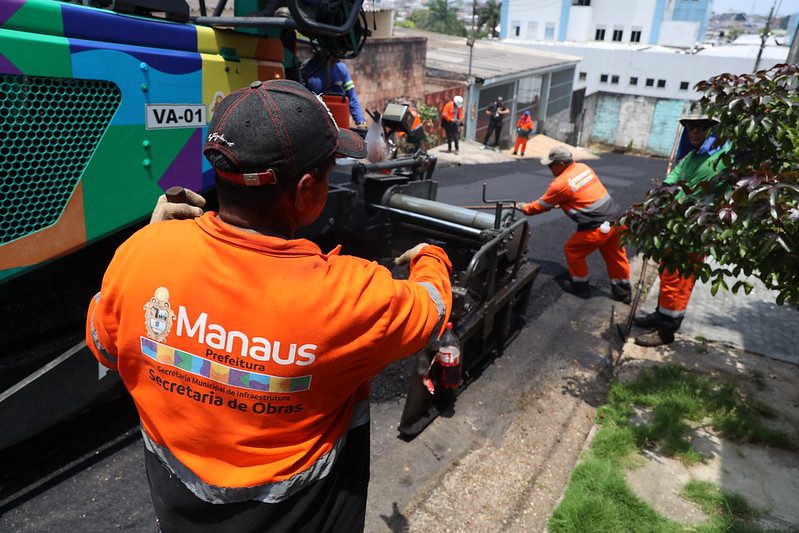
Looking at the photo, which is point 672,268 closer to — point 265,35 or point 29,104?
point 265,35

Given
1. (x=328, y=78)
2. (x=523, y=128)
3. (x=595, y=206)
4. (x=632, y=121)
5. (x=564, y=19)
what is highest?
(x=564, y=19)

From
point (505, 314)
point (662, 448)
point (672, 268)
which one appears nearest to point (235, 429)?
point (672, 268)

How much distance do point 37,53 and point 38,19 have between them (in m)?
0.12

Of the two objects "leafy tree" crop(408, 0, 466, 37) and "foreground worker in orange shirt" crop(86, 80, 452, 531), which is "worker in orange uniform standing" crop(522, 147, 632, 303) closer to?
"foreground worker in orange shirt" crop(86, 80, 452, 531)

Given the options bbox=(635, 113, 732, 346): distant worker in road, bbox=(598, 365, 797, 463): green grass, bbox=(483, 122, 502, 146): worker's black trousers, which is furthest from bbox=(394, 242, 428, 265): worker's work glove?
bbox=(483, 122, 502, 146): worker's black trousers

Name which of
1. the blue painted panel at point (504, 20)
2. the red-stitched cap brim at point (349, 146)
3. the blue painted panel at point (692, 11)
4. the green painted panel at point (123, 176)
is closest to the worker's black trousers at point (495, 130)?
the green painted panel at point (123, 176)

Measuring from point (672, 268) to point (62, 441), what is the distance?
324 centimetres

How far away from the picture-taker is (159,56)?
2.27 metres

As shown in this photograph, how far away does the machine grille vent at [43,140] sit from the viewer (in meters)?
1.89

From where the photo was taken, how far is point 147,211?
2338 mm

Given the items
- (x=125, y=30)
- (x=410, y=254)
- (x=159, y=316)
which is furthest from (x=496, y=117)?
(x=159, y=316)

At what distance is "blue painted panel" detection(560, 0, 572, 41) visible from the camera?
123 ft

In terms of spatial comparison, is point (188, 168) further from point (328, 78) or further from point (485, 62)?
point (485, 62)

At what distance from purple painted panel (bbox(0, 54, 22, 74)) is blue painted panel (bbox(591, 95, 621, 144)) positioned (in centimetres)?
2428
